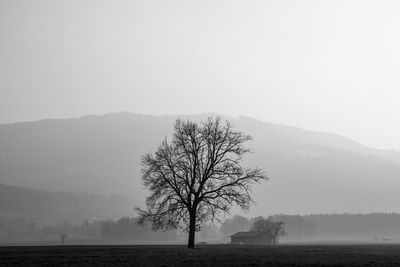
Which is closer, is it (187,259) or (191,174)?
(187,259)

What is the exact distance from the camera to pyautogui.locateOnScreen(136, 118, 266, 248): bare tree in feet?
194

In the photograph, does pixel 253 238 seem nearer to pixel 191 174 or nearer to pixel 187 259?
pixel 191 174

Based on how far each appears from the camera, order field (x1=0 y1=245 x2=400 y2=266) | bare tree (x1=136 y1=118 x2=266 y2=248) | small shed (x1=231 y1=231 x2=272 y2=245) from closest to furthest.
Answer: field (x1=0 y1=245 x2=400 y2=266), bare tree (x1=136 y1=118 x2=266 y2=248), small shed (x1=231 y1=231 x2=272 y2=245)

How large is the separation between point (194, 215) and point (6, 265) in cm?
3047

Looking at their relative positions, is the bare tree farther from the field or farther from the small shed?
the small shed

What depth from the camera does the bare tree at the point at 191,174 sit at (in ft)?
194

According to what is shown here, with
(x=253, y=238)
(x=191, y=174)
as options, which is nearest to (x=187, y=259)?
(x=191, y=174)

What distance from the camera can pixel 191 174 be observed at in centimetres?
5984

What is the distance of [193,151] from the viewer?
5947 centimetres

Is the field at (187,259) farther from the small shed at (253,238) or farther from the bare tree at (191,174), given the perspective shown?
the small shed at (253,238)

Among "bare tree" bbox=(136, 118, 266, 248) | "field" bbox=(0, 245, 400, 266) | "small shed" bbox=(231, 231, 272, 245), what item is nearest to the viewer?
"field" bbox=(0, 245, 400, 266)

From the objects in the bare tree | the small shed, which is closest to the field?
the bare tree

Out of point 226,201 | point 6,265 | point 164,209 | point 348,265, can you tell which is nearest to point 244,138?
point 226,201

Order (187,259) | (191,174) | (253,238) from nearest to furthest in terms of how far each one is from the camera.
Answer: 1. (187,259)
2. (191,174)
3. (253,238)
